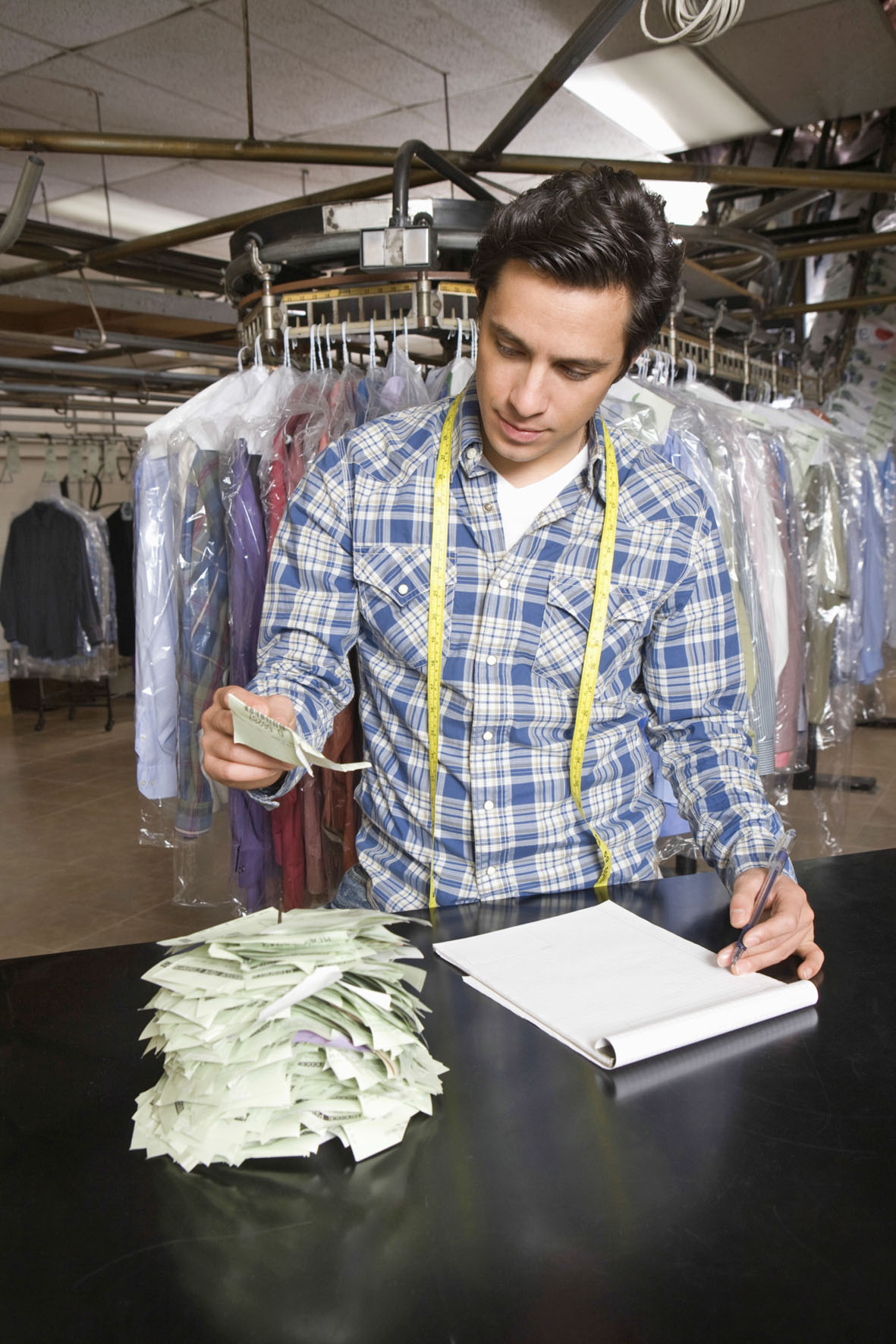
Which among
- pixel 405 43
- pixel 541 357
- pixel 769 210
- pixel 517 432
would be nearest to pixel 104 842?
pixel 405 43

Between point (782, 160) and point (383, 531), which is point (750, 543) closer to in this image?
point (383, 531)

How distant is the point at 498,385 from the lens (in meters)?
1.41

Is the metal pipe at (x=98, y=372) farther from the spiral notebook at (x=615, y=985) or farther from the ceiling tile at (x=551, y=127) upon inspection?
the spiral notebook at (x=615, y=985)

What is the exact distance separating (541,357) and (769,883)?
2.40ft

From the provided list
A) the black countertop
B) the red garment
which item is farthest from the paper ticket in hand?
the red garment

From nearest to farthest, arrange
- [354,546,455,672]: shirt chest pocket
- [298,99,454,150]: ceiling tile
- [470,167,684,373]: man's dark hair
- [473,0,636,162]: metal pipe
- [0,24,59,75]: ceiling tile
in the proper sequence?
[470,167,684,373]: man's dark hair → [354,546,455,672]: shirt chest pocket → [473,0,636,162]: metal pipe → [0,24,59,75]: ceiling tile → [298,99,454,150]: ceiling tile

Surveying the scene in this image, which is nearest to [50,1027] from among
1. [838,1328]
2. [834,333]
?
[838,1328]

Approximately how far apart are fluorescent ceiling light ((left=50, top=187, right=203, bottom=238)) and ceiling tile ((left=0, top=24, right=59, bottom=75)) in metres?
1.42

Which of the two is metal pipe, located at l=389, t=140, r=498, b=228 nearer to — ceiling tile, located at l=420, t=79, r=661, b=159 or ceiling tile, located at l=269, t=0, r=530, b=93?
ceiling tile, located at l=269, t=0, r=530, b=93

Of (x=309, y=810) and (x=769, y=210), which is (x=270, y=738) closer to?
(x=309, y=810)

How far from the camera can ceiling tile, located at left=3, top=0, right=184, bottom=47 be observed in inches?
136

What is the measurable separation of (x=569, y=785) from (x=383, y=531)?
1.58 ft

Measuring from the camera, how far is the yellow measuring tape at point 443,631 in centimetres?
152

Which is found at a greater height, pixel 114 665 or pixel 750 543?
pixel 750 543
